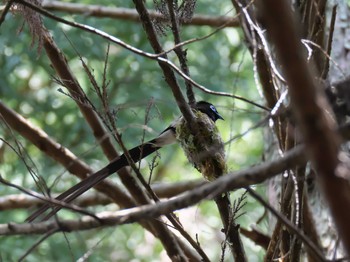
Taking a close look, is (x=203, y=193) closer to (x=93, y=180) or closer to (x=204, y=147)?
(x=204, y=147)

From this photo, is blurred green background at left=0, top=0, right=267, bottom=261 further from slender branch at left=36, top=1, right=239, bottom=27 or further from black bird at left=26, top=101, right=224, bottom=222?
black bird at left=26, top=101, right=224, bottom=222

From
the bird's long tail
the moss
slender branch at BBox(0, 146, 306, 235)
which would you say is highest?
the bird's long tail

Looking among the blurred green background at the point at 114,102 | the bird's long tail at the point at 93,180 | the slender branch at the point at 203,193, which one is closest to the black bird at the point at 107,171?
the bird's long tail at the point at 93,180

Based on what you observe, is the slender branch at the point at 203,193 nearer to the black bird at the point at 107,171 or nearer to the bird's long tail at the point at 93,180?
the black bird at the point at 107,171

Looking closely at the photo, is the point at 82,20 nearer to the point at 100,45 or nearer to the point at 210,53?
the point at 100,45

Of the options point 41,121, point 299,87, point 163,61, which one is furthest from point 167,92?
point 299,87

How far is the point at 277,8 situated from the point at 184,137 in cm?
154

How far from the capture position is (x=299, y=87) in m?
0.84

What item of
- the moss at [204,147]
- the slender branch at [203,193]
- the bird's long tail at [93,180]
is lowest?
the slender branch at [203,193]

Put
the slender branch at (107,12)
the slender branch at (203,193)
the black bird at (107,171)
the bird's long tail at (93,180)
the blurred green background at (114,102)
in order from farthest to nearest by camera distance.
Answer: the blurred green background at (114,102), the slender branch at (107,12), the bird's long tail at (93,180), the black bird at (107,171), the slender branch at (203,193)

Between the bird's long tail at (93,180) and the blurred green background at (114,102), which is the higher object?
the blurred green background at (114,102)

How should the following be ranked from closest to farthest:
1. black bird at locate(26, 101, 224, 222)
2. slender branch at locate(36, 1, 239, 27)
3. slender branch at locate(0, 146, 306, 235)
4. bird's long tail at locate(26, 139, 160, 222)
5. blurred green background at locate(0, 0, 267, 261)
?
slender branch at locate(0, 146, 306, 235) < black bird at locate(26, 101, 224, 222) < bird's long tail at locate(26, 139, 160, 222) < slender branch at locate(36, 1, 239, 27) < blurred green background at locate(0, 0, 267, 261)

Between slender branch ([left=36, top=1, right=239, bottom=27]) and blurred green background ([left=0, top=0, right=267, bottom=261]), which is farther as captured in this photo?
blurred green background ([left=0, top=0, right=267, bottom=261])

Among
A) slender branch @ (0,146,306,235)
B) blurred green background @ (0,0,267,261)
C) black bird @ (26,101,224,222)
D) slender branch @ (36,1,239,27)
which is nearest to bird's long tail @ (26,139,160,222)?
black bird @ (26,101,224,222)
